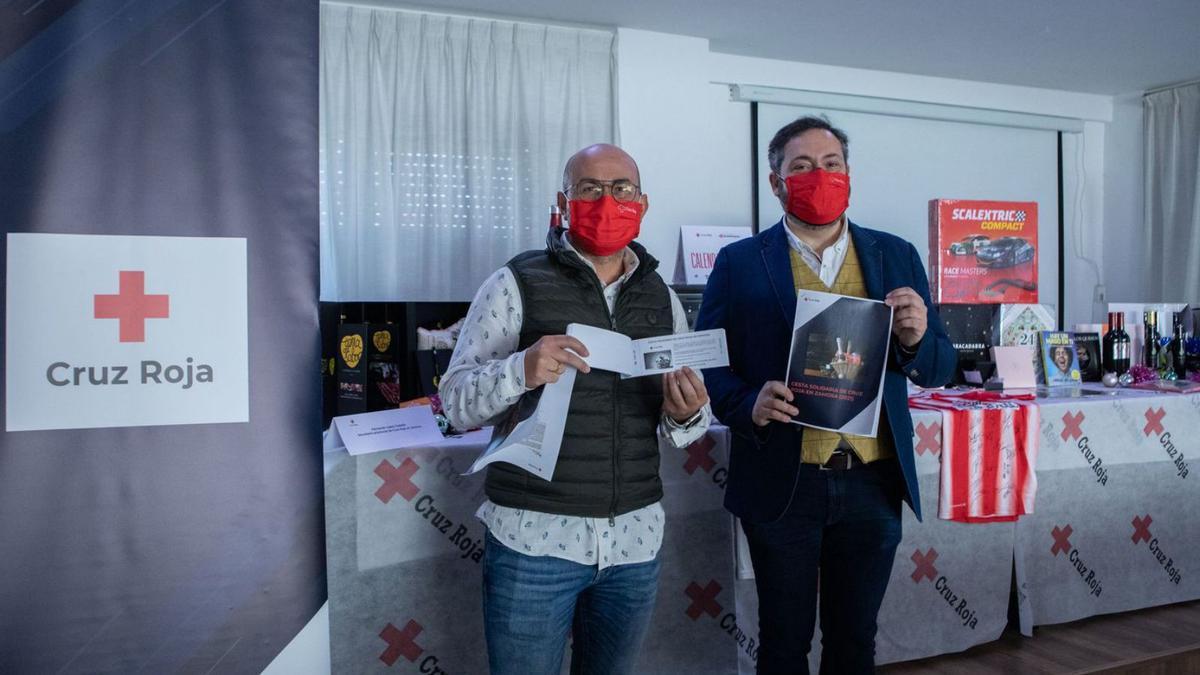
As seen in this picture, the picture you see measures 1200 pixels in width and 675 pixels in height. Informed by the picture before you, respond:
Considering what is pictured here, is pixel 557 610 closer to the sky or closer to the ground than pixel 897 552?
closer to the sky

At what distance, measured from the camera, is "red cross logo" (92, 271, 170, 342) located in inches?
39.1

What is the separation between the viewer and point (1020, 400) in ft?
8.43

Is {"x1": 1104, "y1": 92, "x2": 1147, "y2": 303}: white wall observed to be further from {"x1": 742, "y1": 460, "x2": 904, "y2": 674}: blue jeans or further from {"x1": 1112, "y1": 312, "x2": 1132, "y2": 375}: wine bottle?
{"x1": 742, "y1": 460, "x2": 904, "y2": 674}: blue jeans

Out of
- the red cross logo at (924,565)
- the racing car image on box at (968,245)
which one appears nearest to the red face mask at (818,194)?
the red cross logo at (924,565)

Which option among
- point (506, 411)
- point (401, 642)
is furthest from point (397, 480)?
point (506, 411)

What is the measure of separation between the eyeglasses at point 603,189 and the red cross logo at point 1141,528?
256 cm

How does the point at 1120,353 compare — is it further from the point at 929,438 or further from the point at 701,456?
the point at 701,456

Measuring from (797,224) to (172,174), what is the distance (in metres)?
1.24

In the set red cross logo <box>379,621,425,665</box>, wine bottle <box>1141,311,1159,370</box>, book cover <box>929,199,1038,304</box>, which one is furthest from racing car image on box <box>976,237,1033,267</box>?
red cross logo <box>379,621,425,665</box>

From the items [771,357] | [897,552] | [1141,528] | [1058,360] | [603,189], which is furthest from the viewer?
[1058,360]

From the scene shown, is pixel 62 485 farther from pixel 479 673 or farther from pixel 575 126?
pixel 575 126

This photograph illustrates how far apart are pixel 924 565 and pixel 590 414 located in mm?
1682

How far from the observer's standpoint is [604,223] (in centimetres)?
136

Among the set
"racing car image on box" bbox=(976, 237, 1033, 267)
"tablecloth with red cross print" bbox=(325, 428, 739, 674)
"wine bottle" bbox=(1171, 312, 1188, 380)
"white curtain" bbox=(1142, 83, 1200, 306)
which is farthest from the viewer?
"white curtain" bbox=(1142, 83, 1200, 306)
